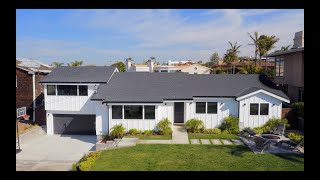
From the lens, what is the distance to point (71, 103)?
61.8ft

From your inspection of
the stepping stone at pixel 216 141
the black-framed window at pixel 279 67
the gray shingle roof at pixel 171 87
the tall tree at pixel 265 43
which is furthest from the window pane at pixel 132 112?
the tall tree at pixel 265 43

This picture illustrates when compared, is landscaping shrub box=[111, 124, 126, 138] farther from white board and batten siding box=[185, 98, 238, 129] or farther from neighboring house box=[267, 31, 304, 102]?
neighboring house box=[267, 31, 304, 102]

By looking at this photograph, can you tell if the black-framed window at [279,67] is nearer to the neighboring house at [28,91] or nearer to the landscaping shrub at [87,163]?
the landscaping shrub at [87,163]

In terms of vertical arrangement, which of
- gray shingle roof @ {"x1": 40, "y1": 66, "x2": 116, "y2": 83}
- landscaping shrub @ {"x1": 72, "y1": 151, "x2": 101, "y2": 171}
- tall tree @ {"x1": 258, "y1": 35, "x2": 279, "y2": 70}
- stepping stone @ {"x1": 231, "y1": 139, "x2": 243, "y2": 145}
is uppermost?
tall tree @ {"x1": 258, "y1": 35, "x2": 279, "y2": 70}

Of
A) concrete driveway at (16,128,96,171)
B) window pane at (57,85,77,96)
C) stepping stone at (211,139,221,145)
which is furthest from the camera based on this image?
window pane at (57,85,77,96)

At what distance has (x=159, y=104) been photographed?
53.7ft

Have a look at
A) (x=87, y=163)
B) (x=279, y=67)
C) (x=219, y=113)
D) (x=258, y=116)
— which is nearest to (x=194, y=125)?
(x=219, y=113)

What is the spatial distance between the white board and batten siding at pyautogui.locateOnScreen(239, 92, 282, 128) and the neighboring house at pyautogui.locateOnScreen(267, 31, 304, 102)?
2.38 m

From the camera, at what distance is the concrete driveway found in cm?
1245

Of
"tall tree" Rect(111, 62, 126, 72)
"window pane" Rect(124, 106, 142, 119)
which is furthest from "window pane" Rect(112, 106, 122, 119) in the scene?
"tall tree" Rect(111, 62, 126, 72)

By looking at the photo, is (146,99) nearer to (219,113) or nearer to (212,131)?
(212,131)

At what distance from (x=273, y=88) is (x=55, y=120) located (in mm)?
15584
